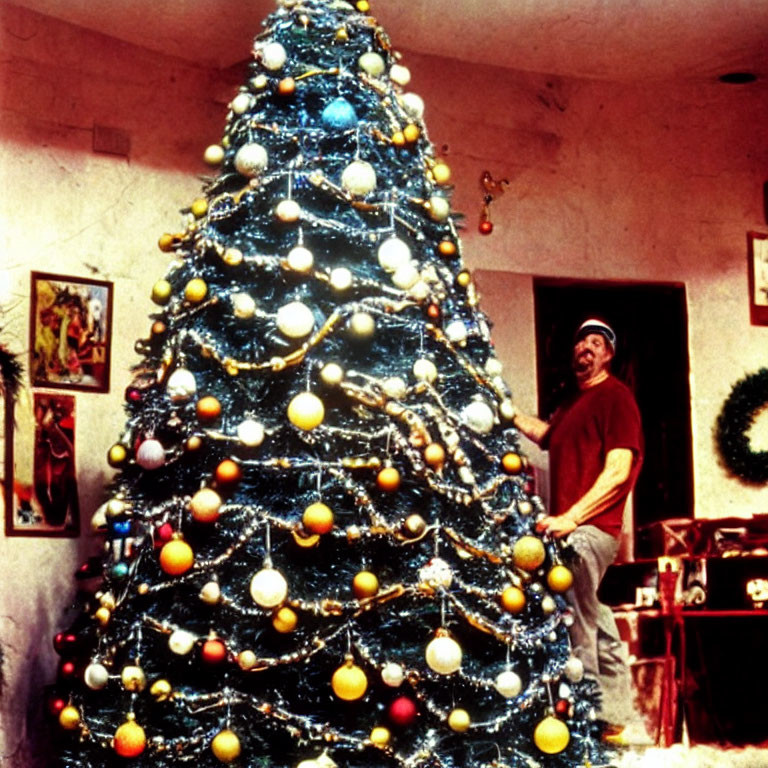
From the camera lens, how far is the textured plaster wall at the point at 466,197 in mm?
4160

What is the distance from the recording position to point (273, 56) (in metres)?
2.82

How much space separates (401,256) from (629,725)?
197 cm

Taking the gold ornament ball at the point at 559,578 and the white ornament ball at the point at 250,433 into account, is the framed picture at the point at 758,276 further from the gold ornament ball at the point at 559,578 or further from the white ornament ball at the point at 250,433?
the white ornament ball at the point at 250,433


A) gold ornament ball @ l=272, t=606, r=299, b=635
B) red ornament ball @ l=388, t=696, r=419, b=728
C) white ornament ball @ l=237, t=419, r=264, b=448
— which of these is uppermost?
white ornament ball @ l=237, t=419, r=264, b=448

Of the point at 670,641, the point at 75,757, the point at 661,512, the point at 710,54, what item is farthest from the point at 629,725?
the point at 710,54

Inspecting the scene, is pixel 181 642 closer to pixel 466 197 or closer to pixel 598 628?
pixel 598 628

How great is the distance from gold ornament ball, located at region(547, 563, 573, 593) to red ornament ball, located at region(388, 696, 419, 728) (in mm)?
430

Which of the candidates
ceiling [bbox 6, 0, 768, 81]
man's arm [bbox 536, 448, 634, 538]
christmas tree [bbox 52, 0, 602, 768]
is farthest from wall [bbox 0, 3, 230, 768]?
man's arm [bbox 536, 448, 634, 538]

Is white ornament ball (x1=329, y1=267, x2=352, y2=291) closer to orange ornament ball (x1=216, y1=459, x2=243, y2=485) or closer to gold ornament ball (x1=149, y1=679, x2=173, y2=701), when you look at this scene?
orange ornament ball (x1=216, y1=459, x2=243, y2=485)

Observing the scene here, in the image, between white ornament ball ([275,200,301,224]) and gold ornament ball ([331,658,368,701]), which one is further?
white ornament ball ([275,200,301,224])

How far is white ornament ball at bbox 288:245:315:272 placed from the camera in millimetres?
2615

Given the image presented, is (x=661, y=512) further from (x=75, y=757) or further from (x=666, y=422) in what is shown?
(x=75, y=757)

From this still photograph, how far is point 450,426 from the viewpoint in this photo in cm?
267

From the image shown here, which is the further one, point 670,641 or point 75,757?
point 670,641
